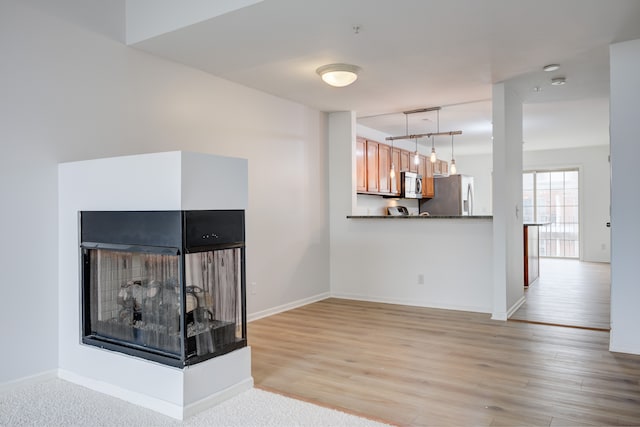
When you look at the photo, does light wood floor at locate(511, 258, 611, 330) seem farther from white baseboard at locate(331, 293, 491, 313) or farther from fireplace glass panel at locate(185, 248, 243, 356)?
fireplace glass panel at locate(185, 248, 243, 356)

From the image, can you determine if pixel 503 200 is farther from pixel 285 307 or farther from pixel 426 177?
pixel 426 177

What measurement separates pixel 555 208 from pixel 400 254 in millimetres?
6142

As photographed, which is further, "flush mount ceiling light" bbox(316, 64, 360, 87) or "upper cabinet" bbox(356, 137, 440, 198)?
"upper cabinet" bbox(356, 137, 440, 198)

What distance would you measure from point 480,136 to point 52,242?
714cm

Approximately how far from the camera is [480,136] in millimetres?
8320

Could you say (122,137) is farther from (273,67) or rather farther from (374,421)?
(374,421)

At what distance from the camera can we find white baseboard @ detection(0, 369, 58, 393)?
2818 millimetres

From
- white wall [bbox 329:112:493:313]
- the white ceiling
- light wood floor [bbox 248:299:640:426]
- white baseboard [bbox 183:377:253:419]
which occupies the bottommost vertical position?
light wood floor [bbox 248:299:640:426]

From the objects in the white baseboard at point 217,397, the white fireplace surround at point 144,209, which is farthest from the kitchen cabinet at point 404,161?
the white baseboard at point 217,397

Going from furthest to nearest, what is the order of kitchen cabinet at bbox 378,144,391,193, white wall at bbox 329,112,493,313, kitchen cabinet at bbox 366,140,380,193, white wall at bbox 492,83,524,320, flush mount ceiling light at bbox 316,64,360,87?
kitchen cabinet at bbox 378,144,391,193
kitchen cabinet at bbox 366,140,380,193
white wall at bbox 329,112,493,313
white wall at bbox 492,83,524,320
flush mount ceiling light at bbox 316,64,360,87

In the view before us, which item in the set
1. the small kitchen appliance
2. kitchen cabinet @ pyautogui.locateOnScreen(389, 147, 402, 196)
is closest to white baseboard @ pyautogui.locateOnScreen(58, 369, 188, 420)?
kitchen cabinet @ pyautogui.locateOnScreen(389, 147, 402, 196)

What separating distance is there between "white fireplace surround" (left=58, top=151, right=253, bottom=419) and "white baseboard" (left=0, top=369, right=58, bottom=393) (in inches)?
1.8

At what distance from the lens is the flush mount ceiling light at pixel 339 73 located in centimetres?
406

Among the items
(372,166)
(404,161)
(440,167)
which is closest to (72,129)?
(372,166)
